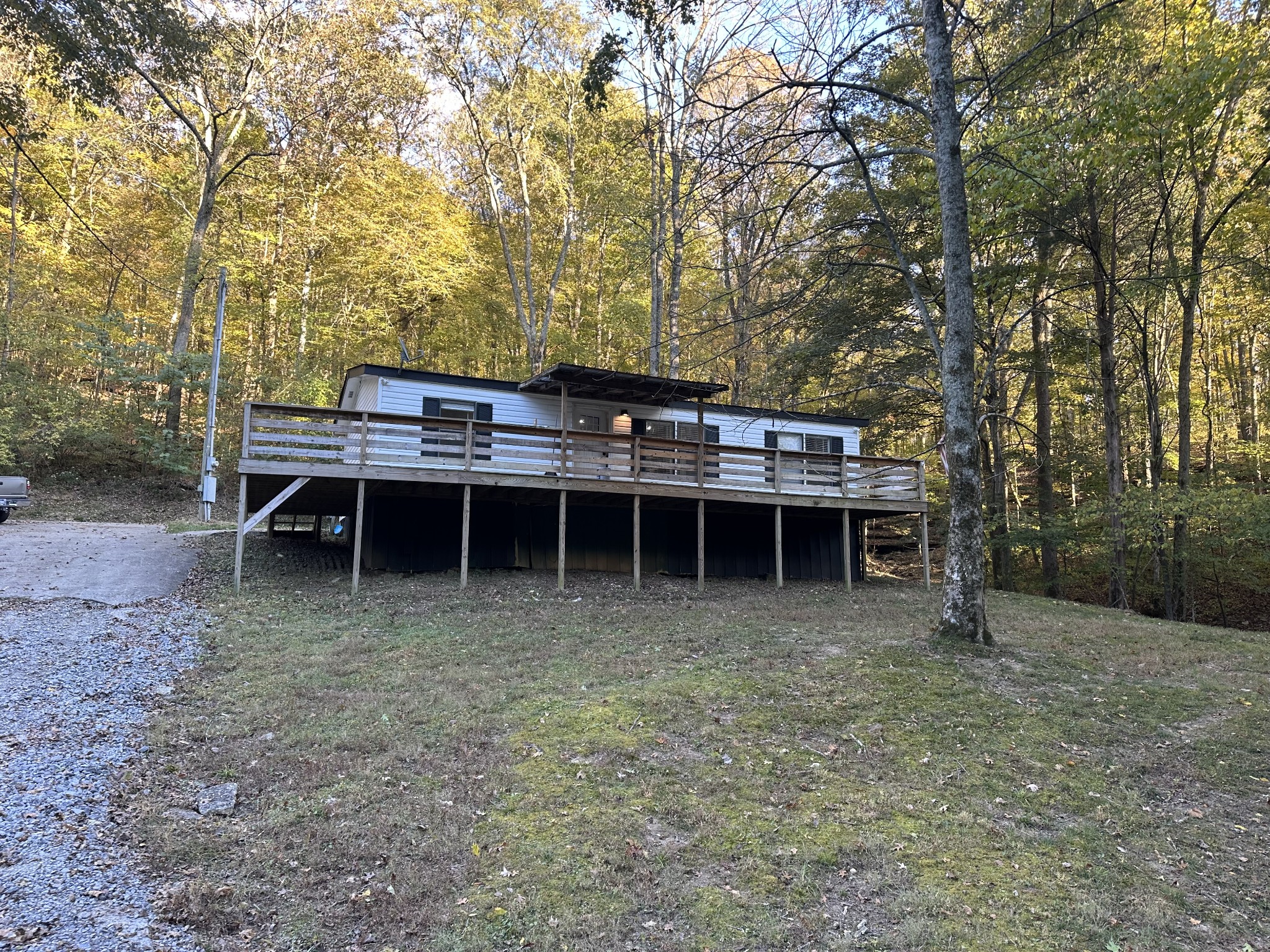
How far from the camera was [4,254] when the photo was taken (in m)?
20.4

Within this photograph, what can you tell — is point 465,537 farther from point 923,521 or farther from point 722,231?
point 923,521

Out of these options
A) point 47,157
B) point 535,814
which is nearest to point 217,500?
point 47,157

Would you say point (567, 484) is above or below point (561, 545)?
above

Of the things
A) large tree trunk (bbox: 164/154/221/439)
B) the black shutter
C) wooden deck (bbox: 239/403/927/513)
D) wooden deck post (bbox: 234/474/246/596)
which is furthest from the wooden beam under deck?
large tree trunk (bbox: 164/154/221/439)

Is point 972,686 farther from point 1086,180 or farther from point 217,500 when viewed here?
point 217,500

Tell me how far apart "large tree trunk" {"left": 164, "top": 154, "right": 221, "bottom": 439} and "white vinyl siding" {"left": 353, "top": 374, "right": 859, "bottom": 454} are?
8.28 meters

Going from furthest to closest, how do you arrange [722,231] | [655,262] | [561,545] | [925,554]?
1. [655,262]
2. [925,554]
3. [561,545]
4. [722,231]

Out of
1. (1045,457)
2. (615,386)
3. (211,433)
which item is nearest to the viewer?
(615,386)

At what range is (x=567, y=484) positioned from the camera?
39.8 feet

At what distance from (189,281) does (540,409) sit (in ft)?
47.7

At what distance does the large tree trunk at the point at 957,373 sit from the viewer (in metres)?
7.82

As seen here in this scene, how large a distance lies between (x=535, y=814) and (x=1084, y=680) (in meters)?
6.33

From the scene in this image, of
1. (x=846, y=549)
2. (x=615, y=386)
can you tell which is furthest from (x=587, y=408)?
(x=846, y=549)

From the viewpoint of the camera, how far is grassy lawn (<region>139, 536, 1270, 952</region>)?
124 inches
